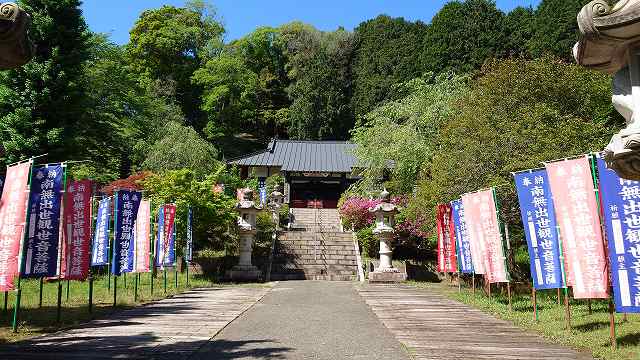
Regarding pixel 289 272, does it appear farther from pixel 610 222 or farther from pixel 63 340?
pixel 610 222

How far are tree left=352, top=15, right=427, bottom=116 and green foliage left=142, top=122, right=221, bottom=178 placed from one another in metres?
17.8

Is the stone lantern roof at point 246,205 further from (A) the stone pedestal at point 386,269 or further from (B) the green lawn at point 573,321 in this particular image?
(B) the green lawn at point 573,321

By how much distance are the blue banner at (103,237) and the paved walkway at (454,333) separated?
22.4 feet

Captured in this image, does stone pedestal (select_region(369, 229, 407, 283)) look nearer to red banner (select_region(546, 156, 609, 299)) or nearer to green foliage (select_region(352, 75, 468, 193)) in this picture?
green foliage (select_region(352, 75, 468, 193))

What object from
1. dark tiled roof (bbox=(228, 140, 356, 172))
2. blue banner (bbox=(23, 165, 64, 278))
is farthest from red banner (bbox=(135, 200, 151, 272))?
dark tiled roof (bbox=(228, 140, 356, 172))

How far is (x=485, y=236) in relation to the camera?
11461 millimetres

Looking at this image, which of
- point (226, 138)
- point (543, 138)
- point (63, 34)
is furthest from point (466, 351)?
point (226, 138)

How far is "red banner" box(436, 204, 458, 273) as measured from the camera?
49.4 feet

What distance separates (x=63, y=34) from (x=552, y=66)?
1815 centimetres

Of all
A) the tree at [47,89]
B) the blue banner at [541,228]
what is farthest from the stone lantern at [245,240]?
the blue banner at [541,228]

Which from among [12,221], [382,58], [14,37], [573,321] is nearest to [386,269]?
[573,321]

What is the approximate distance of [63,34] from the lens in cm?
1841

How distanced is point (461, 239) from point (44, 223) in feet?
33.9

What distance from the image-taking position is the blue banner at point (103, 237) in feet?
40.3
